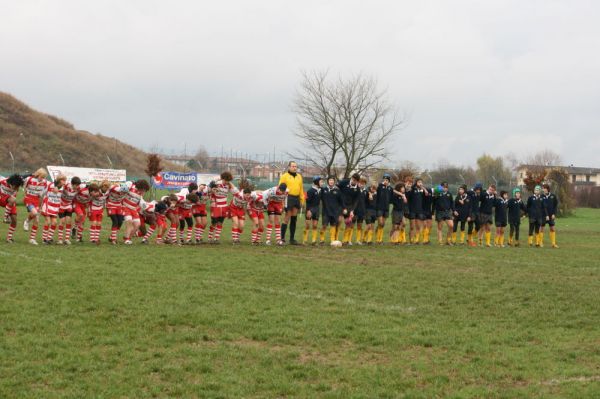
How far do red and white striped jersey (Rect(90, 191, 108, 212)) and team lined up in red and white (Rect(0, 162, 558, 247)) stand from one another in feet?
0.08

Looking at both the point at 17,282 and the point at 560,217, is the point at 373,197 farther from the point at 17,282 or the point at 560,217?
the point at 560,217

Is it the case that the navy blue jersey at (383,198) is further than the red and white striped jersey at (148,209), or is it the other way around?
the navy blue jersey at (383,198)

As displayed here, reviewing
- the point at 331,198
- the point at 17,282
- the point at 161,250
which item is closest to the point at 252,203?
the point at 331,198

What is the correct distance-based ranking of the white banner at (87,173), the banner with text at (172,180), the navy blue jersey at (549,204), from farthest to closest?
the banner with text at (172,180)
the white banner at (87,173)
the navy blue jersey at (549,204)

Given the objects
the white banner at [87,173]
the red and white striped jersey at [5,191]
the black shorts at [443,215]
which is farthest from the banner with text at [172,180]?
the red and white striped jersey at [5,191]

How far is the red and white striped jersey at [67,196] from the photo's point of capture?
17172 mm

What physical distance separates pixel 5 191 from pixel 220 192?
5285 millimetres

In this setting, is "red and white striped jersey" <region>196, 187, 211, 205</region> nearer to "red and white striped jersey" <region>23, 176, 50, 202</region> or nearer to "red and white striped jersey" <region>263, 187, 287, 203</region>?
"red and white striped jersey" <region>263, 187, 287, 203</region>

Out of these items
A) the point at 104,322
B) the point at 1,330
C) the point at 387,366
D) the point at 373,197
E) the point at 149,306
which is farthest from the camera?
the point at 373,197

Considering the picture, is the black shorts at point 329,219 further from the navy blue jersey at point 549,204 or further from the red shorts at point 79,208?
the navy blue jersey at point 549,204

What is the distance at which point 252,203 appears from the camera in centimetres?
1908

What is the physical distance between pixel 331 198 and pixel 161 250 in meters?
5.24

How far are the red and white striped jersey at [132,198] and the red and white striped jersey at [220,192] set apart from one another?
2058mm

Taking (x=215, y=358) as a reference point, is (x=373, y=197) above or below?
above
